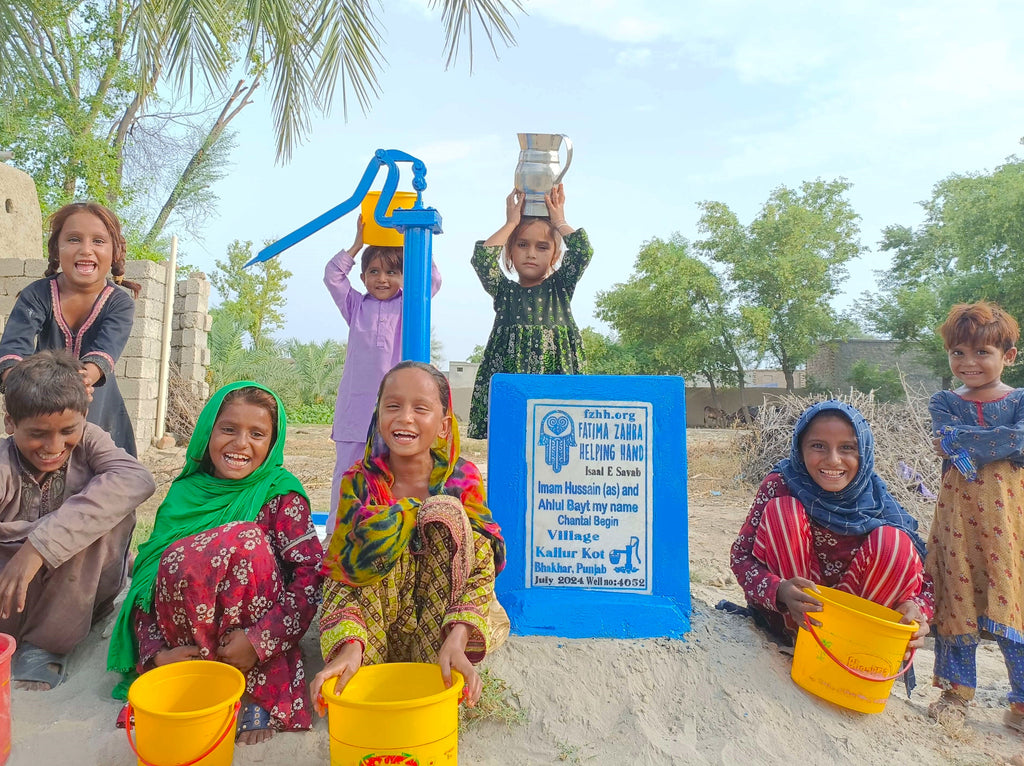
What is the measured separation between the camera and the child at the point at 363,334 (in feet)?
11.3

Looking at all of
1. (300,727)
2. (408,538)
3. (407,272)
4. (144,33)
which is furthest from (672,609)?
(144,33)

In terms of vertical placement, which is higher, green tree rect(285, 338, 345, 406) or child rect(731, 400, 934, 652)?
green tree rect(285, 338, 345, 406)

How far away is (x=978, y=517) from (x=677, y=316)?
2508 centimetres

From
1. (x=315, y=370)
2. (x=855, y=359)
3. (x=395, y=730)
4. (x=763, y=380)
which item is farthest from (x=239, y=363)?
(x=763, y=380)

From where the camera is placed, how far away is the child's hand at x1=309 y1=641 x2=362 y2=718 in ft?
5.85

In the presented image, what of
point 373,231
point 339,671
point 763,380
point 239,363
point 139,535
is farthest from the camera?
point 763,380

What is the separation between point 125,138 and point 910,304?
26438mm

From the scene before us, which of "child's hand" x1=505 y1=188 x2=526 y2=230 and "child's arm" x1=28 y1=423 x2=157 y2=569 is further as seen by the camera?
"child's hand" x1=505 y1=188 x2=526 y2=230

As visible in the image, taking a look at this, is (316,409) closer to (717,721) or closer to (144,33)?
(144,33)

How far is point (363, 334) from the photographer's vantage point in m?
3.50

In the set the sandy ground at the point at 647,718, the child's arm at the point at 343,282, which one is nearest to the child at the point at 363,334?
the child's arm at the point at 343,282

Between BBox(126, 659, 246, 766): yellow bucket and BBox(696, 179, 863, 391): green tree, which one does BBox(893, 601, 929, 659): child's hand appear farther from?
BBox(696, 179, 863, 391): green tree

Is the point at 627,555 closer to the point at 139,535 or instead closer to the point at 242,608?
the point at 242,608

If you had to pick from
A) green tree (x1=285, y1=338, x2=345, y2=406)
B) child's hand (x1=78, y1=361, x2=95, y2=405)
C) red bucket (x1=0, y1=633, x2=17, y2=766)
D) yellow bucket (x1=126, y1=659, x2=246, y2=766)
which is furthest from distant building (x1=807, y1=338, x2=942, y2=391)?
red bucket (x1=0, y1=633, x2=17, y2=766)
